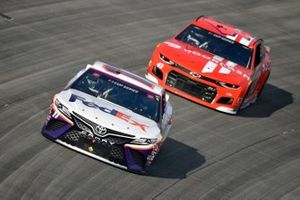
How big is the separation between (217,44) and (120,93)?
523 cm

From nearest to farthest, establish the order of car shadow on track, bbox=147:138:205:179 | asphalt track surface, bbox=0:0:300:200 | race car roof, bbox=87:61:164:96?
asphalt track surface, bbox=0:0:300:200, car shadow on track, bbox=147:138:205:179, race car roof, bbox=87:61:164:96

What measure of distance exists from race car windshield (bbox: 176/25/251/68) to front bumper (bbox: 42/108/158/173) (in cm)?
585

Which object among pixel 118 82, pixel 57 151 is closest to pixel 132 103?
pixel 118 82

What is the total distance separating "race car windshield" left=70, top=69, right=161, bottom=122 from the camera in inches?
578

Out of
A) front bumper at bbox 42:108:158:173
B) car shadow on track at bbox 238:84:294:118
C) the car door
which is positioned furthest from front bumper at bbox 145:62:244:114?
front bumper at bbox 42:108:158:173

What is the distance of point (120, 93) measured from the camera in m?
14.8

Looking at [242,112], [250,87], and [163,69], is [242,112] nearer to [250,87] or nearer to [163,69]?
[250,87]

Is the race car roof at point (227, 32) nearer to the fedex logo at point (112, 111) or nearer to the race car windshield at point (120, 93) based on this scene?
the race car windshield at point (120, 93)

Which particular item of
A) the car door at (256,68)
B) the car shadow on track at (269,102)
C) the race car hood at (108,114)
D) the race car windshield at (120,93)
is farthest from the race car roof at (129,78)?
the car door at (256,68)

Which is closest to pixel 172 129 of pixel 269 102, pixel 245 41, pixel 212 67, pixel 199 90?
pixel 199 90

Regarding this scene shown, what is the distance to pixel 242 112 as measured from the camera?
62.4 feet

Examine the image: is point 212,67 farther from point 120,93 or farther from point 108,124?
point 108,124

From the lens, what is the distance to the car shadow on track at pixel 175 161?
1477cm

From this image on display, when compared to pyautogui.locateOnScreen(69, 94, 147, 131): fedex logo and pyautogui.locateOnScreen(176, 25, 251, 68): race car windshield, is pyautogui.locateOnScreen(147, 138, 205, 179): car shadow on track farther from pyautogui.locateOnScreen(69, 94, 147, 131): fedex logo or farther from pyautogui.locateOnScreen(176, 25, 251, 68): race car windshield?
pyautogui.locateOnScreen(176, 25, 251, 68): race car windshield
